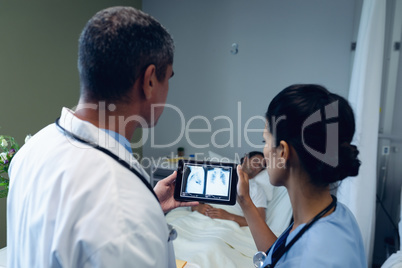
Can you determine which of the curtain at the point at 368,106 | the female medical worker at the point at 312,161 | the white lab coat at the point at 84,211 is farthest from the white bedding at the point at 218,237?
the white lab coat at the point at 84,211

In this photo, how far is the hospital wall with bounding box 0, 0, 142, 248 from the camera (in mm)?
1955

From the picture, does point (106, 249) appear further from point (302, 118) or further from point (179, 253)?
point (179, 253)

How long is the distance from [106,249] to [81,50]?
1.40 feet

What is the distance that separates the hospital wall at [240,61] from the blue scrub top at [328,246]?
2.05m

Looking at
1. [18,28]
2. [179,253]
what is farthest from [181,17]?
[179,253]

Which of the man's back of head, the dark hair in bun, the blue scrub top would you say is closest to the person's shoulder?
the blue scrub top

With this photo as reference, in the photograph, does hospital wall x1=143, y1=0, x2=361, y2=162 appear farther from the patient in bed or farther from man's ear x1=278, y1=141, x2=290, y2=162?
man's ear x1=278, y1=141, x2=290, y2=162

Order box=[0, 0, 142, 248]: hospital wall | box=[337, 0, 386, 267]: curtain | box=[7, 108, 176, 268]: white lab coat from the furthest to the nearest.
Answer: box=[0, 0, 142, 248]: hospital wall → box=[337, 0, 386, 267]: curtain → box=[7, 108, 176, 268]: white lab coat

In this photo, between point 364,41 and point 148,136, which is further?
point 148,136

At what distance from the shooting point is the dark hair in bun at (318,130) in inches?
31.6

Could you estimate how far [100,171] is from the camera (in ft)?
1.86

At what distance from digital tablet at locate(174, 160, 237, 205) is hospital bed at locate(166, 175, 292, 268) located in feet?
1.69

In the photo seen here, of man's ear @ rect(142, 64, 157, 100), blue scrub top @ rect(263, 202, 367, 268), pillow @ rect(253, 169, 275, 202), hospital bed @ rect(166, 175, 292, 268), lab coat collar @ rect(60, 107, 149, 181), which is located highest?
man's ear @ rect(142, 64, 157, 100)

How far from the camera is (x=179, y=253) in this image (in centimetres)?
165
